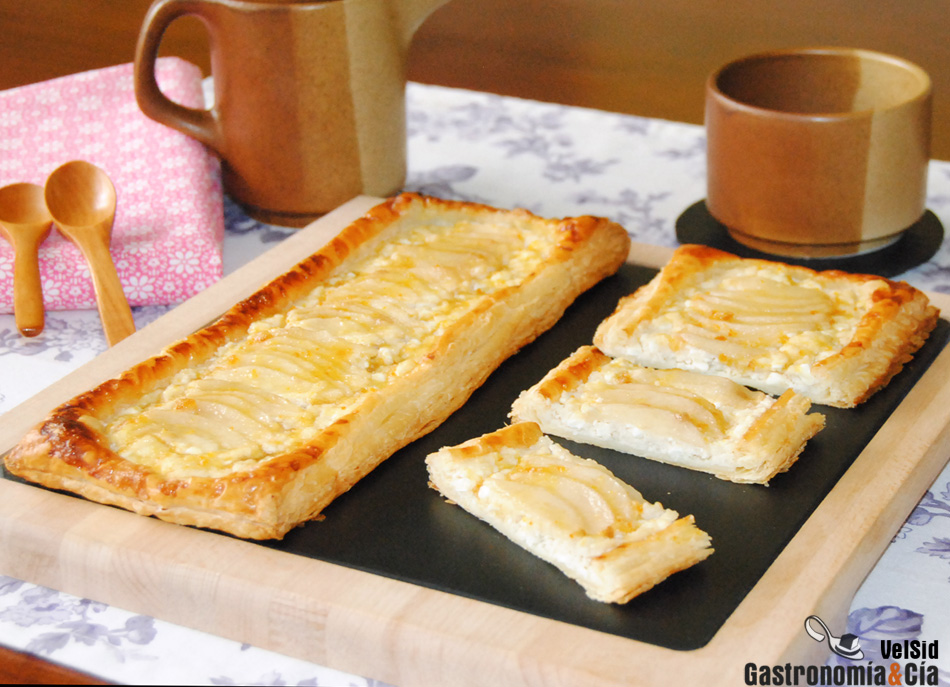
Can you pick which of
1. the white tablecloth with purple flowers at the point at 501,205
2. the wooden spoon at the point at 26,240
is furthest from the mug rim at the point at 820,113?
the wooden spoon at the point at 26,240

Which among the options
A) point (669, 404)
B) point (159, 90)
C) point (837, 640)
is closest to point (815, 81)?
point (669, 404)

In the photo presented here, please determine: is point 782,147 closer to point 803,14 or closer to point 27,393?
point 27,393

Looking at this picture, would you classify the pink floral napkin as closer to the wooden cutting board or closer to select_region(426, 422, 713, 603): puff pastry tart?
the wooden cutting board

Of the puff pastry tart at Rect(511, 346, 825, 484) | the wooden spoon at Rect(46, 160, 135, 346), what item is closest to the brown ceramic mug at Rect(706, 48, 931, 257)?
the puff pastry tart at Rect(511, 346, 825, 484)

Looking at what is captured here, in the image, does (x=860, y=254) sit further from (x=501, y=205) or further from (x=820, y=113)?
(x=501, y=205)

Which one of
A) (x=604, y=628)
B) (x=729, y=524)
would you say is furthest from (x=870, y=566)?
(x=604, y=628)

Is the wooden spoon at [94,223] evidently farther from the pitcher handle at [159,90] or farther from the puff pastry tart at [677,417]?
the puff pastry tart at [677,417]
